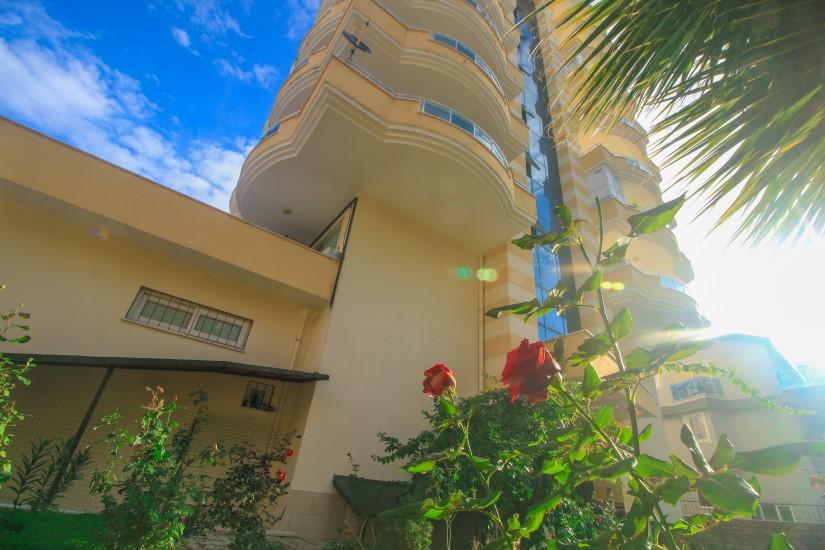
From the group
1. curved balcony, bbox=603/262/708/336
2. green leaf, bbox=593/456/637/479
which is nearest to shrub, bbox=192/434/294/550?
green leaf, bbox=593/456/637/479

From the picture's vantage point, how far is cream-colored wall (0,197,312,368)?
602 centimetres

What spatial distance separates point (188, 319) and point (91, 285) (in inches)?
60.7

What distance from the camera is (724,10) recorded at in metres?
1.98

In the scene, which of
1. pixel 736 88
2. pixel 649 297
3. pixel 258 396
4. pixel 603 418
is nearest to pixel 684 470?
pixel 603 418

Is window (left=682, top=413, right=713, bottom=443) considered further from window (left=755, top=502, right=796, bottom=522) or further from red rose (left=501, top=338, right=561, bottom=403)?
red rose (left=501, top=338, right=561, bottom=403)

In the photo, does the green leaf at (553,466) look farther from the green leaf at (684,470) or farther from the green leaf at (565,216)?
the green leaf at (565,216)

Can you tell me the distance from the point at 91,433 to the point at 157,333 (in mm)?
1693

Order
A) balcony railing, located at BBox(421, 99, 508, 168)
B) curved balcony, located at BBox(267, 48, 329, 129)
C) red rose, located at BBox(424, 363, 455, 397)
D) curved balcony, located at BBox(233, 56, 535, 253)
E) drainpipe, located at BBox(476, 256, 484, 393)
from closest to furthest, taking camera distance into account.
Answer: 1. red rose, located at BBox(424, 363, 455, 397)
2. curved balcony, located at BBox(233, 56, 535, 253)
3. balcony railing, located at BBox(421, 99, 508, 168)
4. drainpipe, located at BBox(476, 256, 484, 393)
5. curved balcony, located at BBox(267, 48, 329, 129)

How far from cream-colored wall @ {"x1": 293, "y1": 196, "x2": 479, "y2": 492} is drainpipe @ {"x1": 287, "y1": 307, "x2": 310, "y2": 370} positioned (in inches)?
39.9

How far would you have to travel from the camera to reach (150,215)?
670 cm

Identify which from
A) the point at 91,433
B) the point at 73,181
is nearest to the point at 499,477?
the point at 91,433

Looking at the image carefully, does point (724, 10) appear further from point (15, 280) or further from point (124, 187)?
point (15, 280)

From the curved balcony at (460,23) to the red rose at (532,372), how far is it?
1206 cm

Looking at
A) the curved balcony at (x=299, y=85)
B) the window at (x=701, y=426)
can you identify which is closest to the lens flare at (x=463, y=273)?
the curved balcony at (x=299, y=85)
